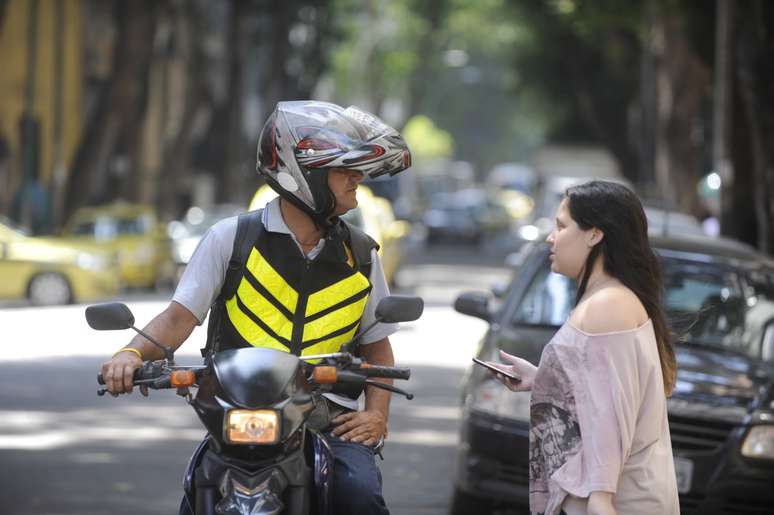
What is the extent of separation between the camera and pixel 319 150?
15.6 feet

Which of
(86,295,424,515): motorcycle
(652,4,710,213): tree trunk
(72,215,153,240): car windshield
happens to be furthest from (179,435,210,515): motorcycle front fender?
(652,4,710,213): tree trunk

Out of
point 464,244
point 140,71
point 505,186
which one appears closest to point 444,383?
point 140,71

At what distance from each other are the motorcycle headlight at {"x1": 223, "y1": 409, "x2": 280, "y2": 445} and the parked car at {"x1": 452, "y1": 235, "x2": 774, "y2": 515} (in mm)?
3568

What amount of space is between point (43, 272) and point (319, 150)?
19961 mm

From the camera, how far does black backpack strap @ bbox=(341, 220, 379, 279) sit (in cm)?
502

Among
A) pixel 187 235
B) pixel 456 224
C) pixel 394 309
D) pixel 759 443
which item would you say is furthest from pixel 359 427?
pixel 456 224

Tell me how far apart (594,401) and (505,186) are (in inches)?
4149

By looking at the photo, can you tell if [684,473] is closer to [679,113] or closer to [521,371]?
[521,371]

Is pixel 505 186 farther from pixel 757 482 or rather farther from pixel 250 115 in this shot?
pixel 757 482

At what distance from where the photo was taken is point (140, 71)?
34688mm

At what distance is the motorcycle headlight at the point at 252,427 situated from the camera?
4.09m

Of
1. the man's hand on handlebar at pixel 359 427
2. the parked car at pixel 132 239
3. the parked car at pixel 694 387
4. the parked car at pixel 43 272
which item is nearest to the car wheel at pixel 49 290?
the parked car at pixel 43 272

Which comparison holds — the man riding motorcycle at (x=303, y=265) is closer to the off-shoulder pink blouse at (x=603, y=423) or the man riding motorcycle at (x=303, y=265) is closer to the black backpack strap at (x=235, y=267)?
the black backpack strap at (x=235, y=267)

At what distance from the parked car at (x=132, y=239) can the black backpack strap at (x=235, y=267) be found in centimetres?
2245
